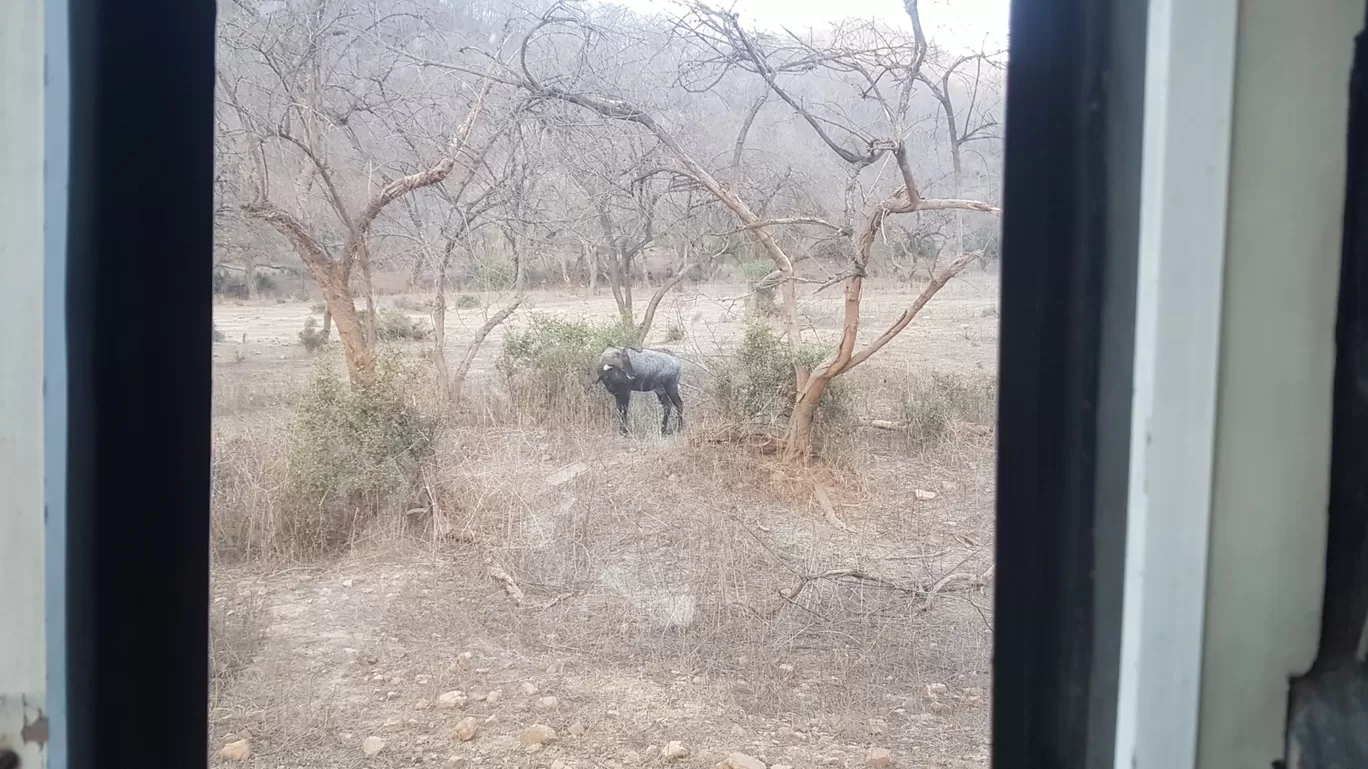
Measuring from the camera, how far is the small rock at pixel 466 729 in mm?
2873

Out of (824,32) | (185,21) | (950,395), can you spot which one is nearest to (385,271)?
(824,32)

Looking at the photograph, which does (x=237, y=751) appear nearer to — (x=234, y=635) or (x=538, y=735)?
(x=234, y=635)

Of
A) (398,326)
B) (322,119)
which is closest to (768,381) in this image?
(398,326)

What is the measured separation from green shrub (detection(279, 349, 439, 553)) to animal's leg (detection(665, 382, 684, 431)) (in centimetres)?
135

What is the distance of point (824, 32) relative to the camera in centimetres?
475

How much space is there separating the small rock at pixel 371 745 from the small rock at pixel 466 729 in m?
0.24

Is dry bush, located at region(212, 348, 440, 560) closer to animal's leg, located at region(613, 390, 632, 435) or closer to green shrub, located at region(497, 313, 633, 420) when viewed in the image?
green shrub, located at region(497, 313, 633, 420)

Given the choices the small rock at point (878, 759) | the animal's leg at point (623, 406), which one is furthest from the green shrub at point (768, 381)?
the small rock at point (878, 759)

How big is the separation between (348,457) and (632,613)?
1552 mm

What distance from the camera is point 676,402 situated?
525cm

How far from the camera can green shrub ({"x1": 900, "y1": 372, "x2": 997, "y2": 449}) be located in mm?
4914

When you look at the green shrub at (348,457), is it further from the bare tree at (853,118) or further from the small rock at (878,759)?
the small rock at (878,759)

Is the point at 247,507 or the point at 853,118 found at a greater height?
the point at 853,118
